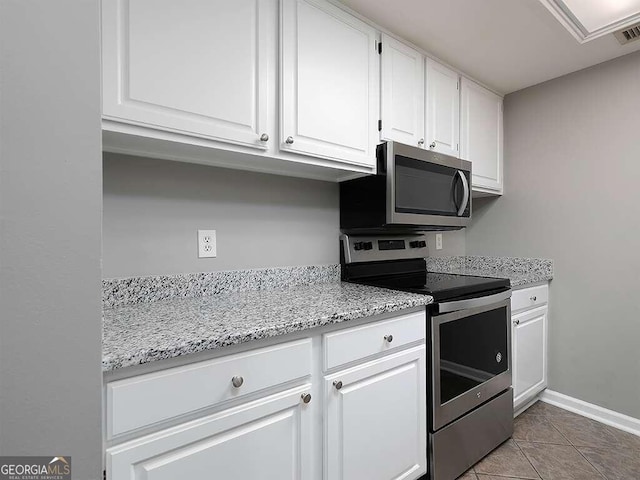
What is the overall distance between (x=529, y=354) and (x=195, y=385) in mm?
2089

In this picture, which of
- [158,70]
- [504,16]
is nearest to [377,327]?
[158,70]

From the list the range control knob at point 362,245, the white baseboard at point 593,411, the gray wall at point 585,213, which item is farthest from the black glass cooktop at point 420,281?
the white baseboard at point 593,411

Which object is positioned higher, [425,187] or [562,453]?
[425,187]

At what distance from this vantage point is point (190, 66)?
1076 mm

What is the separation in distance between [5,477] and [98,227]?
33cm

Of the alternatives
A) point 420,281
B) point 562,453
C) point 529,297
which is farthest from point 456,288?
point 562,453

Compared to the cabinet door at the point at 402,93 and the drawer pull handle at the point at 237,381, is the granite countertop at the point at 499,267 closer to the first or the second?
the cabinet door at the point at 402,93

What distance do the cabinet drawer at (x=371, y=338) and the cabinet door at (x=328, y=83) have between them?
734 mm

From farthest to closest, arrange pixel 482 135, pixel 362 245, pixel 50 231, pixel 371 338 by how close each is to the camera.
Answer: pixel 482 135 < pixel 362 245 < pixel 371 338 < pixel 50 231

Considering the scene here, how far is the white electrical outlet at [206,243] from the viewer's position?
4.66 feet

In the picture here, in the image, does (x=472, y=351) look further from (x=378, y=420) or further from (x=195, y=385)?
(x=195, y=385)

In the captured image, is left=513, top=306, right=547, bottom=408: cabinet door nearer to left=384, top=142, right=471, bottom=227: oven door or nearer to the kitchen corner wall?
left=384, top=142, right=471, bottom=227: oven door

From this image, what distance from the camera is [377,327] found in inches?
48.3

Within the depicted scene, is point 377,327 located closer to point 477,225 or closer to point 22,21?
point 22,21
